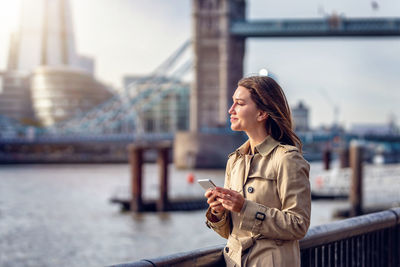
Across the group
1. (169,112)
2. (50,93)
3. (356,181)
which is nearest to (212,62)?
(169,112)

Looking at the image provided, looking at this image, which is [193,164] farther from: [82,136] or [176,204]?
[176,204]

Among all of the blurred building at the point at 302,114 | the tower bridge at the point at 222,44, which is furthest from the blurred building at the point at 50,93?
the tower bridge at the point at 222,44

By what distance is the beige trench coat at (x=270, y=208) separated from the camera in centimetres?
206

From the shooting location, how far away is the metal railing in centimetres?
236

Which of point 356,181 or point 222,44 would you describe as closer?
point 356,181

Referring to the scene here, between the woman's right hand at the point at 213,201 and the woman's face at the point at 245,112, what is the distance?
0.28 m

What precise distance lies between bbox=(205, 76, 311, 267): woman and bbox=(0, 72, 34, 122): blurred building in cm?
9450

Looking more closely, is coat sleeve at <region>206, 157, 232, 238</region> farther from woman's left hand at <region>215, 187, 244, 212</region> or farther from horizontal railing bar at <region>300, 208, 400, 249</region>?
horizontal railing bar at <region>300, 208, 400, 249</region>

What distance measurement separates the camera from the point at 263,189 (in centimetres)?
213

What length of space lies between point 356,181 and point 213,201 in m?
16.8

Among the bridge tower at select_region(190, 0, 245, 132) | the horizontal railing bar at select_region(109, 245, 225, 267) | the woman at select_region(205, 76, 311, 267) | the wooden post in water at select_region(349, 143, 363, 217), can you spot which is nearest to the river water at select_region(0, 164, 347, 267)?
the wooden post in water at select_region(349, 143, 363, 217)

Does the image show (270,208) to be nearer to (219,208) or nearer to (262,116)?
(219,208)

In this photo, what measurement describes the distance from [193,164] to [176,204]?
27689 millimetres

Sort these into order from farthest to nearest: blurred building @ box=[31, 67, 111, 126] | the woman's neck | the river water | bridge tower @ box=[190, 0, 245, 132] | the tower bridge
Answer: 1. blurred building @ box=[31, 67, 111, 126]
2. bridge tower @ box=[190, 0, 245, 132]
3. the tower bridge
4. the river water
5. the woman's neck
